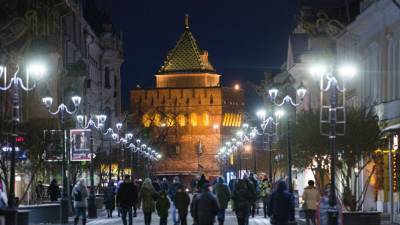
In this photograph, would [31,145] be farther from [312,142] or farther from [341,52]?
[341,52]

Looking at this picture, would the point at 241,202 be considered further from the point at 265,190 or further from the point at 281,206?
the point at 265,190

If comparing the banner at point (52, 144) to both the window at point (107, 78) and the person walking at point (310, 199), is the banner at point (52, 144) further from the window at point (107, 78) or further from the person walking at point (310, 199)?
the window at point (107, 78)

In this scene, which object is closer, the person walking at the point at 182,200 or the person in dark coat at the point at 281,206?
the person in dark coat at the point at 281,206

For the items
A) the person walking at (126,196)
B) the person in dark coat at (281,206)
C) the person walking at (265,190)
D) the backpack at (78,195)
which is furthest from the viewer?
the person walking at (265,190)

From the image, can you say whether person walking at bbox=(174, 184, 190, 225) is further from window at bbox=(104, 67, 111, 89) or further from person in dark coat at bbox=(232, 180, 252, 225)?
window at bbox=(104, 67, 111, 89)

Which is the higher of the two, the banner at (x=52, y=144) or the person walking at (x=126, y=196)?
the banner at (x=52, y=144)

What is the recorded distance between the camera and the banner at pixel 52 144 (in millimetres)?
52562

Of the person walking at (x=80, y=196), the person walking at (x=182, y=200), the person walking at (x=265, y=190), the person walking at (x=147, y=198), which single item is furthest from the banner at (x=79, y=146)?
the person walking at (x=182, y=200)

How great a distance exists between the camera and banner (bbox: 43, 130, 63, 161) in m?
52.6

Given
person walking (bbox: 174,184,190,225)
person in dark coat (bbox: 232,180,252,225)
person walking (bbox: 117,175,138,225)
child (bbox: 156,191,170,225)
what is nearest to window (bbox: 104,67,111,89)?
child (bbox: 156,191,170,225)

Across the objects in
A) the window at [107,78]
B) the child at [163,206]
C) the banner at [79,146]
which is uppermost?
the window at [107,78]

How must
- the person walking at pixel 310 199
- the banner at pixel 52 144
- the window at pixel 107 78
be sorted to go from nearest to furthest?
the person walking at pixel 310 199, the banner at pixel 52 144, the window at pixel 107 78

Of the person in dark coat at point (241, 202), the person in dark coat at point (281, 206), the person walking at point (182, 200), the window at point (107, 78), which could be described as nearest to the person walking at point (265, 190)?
the person in dark coat at point (241, 202)

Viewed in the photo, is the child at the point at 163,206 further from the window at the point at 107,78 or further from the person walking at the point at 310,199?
the window at the point at 107,78
